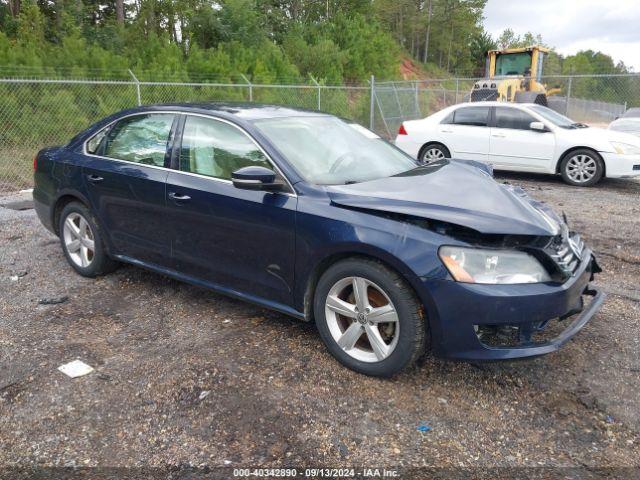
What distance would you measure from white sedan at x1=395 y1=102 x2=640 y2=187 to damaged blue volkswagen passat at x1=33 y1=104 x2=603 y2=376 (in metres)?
5.84

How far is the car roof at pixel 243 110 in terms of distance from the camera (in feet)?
12.8

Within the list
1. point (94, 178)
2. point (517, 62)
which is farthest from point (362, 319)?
point (517, 62)

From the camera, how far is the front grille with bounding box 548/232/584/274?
2.98m

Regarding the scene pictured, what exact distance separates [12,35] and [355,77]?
14.8 metres

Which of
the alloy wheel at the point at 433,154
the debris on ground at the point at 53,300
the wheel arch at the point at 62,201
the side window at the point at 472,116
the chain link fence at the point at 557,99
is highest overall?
the chain link fence at the point at 557,99

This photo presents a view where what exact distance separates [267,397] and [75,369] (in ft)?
4.12

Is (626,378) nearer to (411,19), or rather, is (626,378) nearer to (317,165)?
(317,165)

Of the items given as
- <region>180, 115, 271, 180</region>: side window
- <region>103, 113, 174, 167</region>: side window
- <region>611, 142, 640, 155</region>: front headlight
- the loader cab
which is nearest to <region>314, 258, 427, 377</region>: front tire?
<region>180, 115, 271, 180</region>: side window

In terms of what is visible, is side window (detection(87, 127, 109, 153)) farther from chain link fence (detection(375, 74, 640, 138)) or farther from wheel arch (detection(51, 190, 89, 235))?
chain link fence (detection(375, 74, 640, 138))

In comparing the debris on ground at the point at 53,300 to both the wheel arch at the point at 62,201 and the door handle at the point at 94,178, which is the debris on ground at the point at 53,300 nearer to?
the wheel arch at the point at 62,201

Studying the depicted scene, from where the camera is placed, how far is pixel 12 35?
15.9 metres

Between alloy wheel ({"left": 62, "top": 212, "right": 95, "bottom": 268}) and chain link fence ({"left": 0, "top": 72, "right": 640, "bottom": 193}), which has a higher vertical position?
chain link fence ({"left": 0, "top": 72, "right": 640, "bottom": 193})

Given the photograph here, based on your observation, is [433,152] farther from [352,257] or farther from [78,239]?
[352,257]

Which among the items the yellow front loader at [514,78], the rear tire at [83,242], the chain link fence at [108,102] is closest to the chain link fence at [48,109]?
the chain link fence at [108,102]
